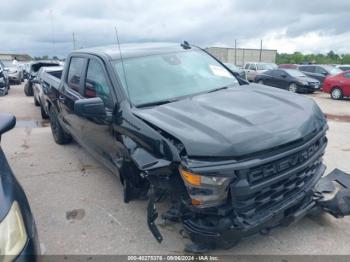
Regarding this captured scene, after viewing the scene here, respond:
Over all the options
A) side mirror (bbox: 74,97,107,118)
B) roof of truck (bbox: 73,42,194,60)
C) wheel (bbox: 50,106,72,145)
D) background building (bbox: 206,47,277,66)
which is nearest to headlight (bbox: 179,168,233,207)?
side mirror (bbox: 74,97,107,118)

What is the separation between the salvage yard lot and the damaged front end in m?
0.29

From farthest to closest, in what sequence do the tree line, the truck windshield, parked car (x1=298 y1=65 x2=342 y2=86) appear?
the tree line
parked car (x1=298 y1=65 x2=342 y2=86)
the truck windshield

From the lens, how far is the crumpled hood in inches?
103

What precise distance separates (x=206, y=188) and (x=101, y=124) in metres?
1.85

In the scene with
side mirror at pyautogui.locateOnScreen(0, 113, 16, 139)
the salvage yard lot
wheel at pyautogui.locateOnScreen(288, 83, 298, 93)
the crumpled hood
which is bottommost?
wheel at pyautogui.locateOnScreen(288, 83, 298, 93)

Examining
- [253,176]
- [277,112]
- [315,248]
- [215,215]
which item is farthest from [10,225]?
[315,248]

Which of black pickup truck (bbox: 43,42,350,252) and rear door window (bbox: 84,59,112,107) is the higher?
rear door window (bbox: 84,59,112,107)

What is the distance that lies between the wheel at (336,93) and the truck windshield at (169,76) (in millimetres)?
12393

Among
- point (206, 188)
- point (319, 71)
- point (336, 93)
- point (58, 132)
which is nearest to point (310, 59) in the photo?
point (319, 71)

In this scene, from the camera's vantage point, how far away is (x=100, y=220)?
383 centimetres

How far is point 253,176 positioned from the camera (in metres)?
2.62

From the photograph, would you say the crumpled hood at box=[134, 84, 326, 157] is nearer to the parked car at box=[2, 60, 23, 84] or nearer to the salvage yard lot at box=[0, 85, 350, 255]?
the salvage yard lot at box=[0, 85, 350, 255]

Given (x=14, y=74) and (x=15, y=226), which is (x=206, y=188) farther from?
(x=14, y=74)

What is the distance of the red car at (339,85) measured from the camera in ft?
48.6
